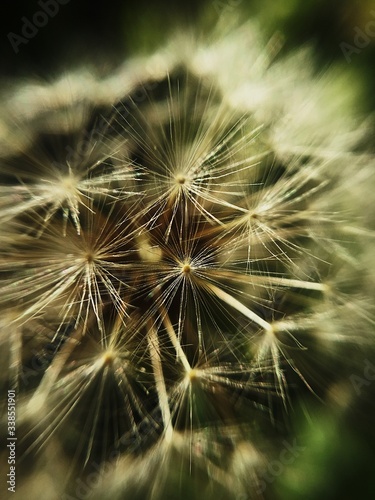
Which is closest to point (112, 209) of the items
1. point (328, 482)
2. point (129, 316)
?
point (129, 316)

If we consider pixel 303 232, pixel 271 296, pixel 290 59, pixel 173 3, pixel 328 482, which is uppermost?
pixel 173 3

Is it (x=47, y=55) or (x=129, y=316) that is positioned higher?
(x=47, y=55)

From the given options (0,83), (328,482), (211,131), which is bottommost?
(328,482)

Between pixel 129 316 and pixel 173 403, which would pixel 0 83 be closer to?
pixel 129 316

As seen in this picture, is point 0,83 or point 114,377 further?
point 0,83

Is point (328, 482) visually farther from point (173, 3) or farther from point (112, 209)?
point (173, 3)

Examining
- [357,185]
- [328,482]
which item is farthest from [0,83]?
[328,482]
